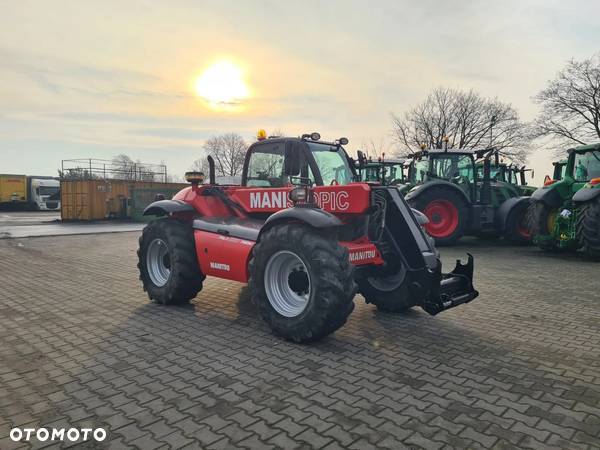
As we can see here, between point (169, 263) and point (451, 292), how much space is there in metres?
4.11

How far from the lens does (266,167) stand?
597 cm

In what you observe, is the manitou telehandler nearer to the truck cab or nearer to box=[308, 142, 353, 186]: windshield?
box=[308, 142, 353, 186]: windshield

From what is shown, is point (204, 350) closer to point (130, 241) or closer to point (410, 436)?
point (410, 436)

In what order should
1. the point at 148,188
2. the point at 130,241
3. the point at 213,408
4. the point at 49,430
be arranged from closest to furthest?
1. the point at 49,430
2. the point at 213,408
3. the point at 130,241
4. the point at 148,188

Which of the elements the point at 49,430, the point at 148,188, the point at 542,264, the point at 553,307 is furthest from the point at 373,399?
the point at 148,188

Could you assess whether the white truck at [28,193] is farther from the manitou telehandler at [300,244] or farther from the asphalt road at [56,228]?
the manitou telehandler at [300,244]

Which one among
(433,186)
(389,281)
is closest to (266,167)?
(389,281)

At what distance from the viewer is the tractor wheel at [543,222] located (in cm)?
1125

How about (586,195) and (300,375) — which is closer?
(300,375)

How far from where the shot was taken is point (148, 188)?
26688 mm

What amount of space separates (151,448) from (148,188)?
Result: 1013 inches

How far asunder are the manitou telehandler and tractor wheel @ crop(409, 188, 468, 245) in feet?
21.9

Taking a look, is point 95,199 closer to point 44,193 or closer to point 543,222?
point 44,193

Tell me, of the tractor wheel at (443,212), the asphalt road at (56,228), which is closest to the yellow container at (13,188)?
the asphalt road at (56,228)
